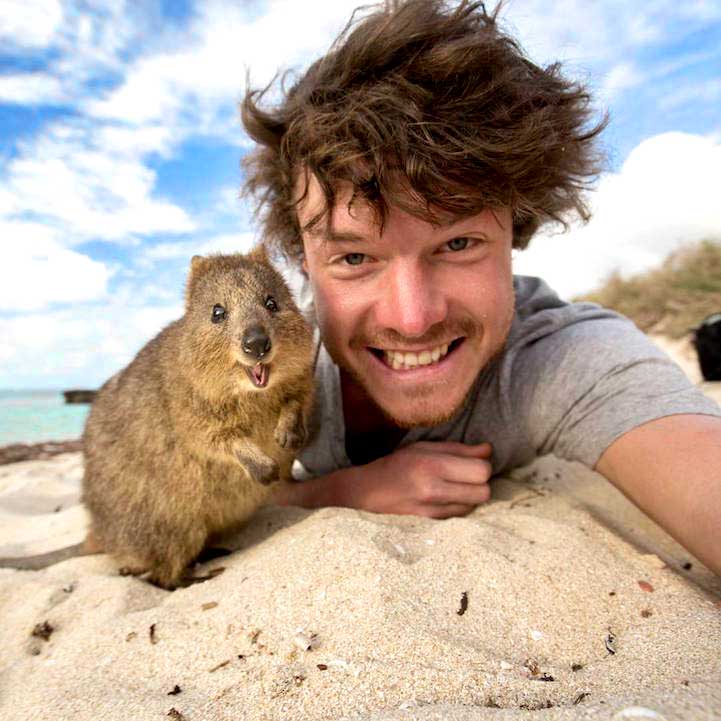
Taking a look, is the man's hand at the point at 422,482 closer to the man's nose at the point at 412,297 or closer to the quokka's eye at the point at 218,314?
the man's nose at the point at 412,297

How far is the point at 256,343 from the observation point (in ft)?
8.66

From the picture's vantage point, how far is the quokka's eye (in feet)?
9.55

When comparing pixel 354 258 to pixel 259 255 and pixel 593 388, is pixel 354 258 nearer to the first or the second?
pixel 259 255

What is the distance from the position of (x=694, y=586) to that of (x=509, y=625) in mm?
910

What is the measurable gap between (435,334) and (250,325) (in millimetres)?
943

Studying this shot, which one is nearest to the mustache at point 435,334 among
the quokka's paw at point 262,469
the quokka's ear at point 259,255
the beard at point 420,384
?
the beard at point 420,384

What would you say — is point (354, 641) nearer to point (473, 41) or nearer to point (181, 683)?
point (181, 683)

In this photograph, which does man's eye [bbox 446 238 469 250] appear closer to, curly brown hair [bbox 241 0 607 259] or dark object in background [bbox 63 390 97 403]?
→ curly brown hair [bbox 241 0 607 259]

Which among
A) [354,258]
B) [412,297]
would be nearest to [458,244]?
[412,297]

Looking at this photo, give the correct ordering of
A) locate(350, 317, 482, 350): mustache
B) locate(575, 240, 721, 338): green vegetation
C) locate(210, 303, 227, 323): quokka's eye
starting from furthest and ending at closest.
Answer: locate(575, 240, 721, 338): green vegetation
locate(350, 317, 482, 350): mustache
locate(210, 303, 227, 323): quokka's eye

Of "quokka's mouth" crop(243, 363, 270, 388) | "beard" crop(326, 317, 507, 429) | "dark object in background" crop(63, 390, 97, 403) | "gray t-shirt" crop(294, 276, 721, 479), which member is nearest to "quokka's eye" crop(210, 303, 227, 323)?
"quokka's mouth" crop(243, 363, 270, 388)

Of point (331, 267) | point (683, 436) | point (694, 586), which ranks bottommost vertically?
point (694, 586)

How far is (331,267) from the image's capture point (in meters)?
3.08

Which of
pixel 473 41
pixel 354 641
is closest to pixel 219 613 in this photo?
pixel 354 641
